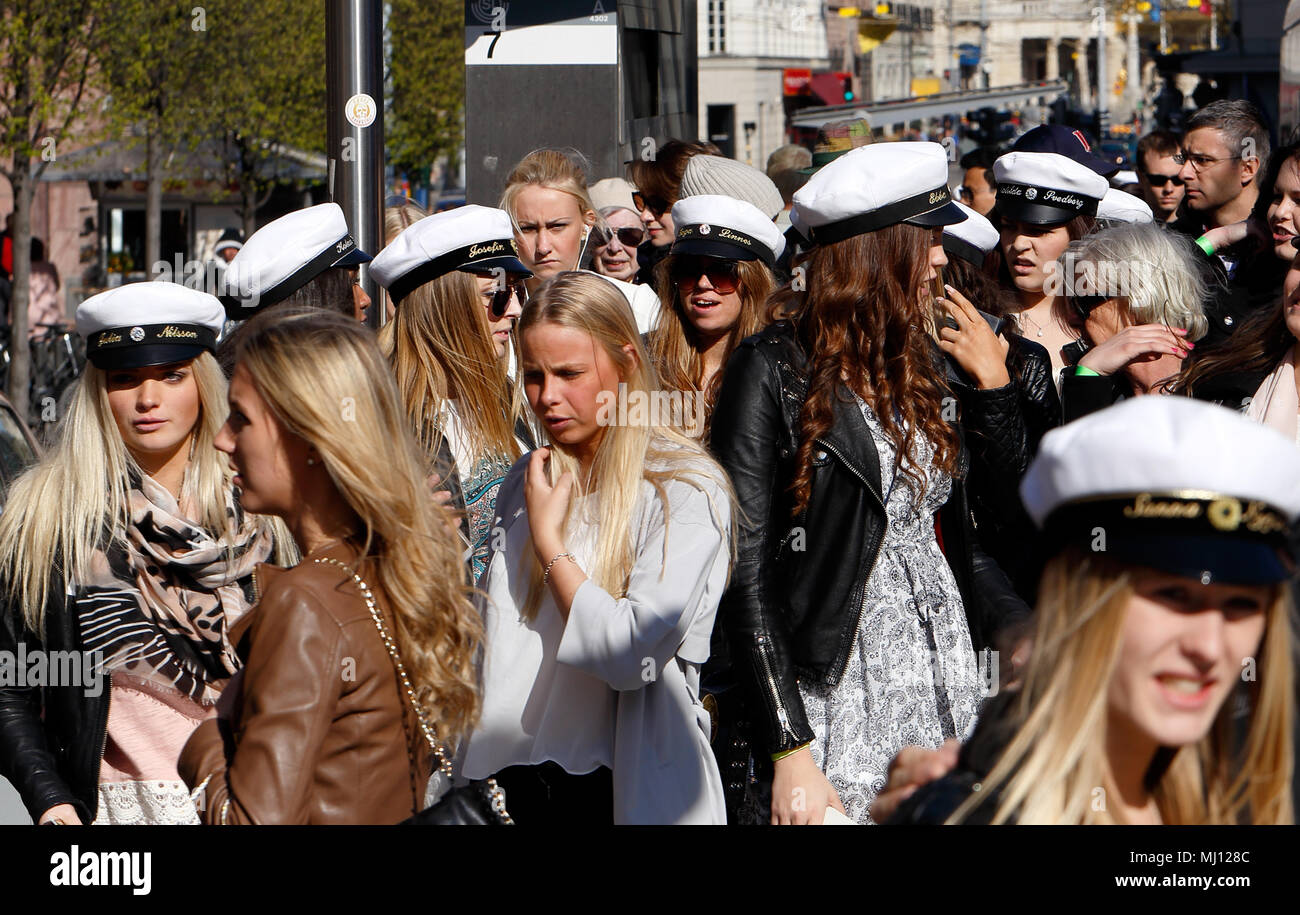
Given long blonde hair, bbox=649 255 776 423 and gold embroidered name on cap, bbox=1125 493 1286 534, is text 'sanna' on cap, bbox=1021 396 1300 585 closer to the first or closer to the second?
gold embroidered name on cap, bbox=1125 493 1286 534

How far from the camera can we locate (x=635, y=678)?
3.14 metres

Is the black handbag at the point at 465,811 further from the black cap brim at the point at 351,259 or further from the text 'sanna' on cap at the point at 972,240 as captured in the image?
the text 'sanna' on cap at the point at 972,240

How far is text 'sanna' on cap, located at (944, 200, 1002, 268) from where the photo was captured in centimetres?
539

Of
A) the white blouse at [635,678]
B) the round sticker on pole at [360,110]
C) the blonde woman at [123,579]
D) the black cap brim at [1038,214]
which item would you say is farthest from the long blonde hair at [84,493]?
the black cap brim at [1038,214]

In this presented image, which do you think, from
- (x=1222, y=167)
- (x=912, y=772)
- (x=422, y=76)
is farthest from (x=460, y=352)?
(x=422, y=76)

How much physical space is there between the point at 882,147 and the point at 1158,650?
2.14m

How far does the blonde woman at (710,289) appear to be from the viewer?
5004 mm

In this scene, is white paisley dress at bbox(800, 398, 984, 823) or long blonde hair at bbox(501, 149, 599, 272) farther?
long blonde hair at bbox(501, 149, 599, 272)

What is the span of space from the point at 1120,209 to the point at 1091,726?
4984mm

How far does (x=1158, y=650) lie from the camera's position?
184 centimetres

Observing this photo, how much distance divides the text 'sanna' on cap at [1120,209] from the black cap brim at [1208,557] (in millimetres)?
4682

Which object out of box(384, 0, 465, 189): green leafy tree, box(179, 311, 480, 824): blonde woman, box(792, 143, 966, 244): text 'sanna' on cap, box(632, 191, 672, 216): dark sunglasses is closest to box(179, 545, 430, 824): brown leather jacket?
box(179, 311, 480, 824): blonde woman
